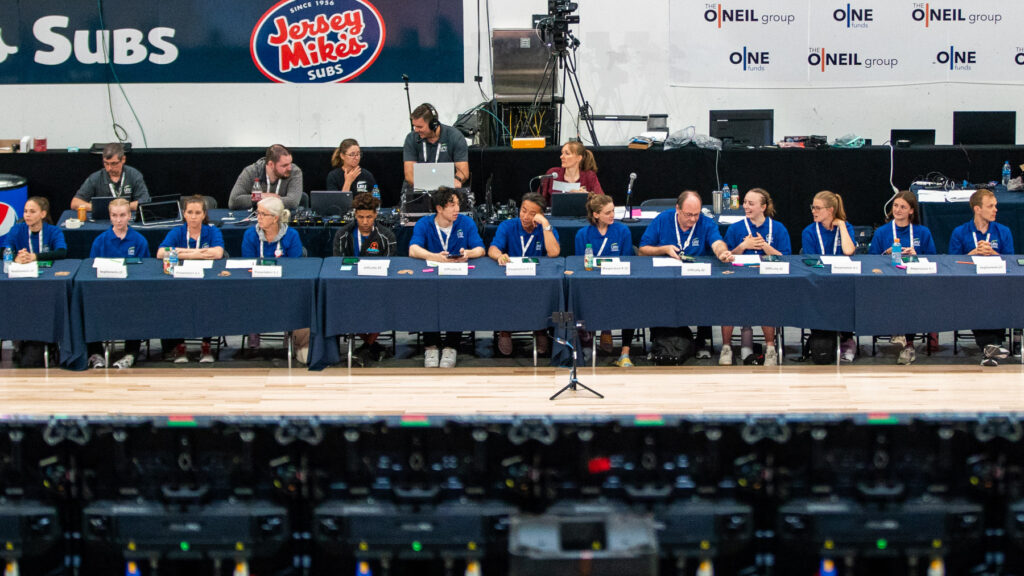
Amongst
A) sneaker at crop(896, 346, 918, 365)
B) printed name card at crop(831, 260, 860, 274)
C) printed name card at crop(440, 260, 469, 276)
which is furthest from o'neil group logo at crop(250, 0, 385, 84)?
sneaker at crop(896, 346, 918, 365)

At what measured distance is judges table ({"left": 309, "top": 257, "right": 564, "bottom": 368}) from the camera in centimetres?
811

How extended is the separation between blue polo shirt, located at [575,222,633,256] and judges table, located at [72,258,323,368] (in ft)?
6.64

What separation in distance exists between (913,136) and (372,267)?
625 cm

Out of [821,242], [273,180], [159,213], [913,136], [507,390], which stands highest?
[913,136]

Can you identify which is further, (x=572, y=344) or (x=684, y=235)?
(x=684, y=235)

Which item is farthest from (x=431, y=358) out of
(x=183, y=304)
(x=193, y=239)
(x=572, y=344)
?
(x=193, y=239)

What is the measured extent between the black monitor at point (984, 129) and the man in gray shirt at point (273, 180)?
649 centimetres

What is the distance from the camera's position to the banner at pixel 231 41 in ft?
40.8

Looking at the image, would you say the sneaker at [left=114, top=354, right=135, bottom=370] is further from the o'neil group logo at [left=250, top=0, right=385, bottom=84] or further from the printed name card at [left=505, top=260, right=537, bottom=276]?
the o'neil group logo at [left=250, top=0, right=385, bottom=84]

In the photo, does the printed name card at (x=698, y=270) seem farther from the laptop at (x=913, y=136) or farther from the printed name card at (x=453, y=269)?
the laptop at (x=913, y=136)

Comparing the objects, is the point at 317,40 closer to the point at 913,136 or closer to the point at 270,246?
the point at 270,246

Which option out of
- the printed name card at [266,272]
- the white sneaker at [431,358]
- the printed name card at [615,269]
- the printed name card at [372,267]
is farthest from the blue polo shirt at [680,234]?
the printed name card at [266,272]

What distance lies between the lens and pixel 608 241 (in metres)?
Answer: 8.75

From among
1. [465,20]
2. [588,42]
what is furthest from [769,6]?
[465,20]
